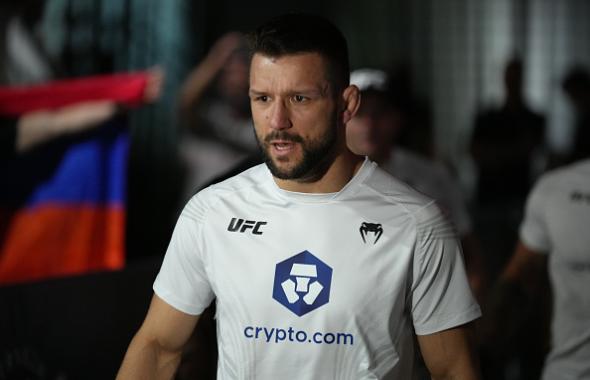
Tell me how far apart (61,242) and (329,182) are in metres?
3.05

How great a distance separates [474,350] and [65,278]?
2553mm

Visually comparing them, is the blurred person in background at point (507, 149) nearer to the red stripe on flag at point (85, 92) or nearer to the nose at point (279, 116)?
the red stripe on flag at point (85, 92)

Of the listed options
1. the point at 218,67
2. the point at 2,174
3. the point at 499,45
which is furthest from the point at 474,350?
the point at 499,45

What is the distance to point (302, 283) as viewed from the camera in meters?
3.47

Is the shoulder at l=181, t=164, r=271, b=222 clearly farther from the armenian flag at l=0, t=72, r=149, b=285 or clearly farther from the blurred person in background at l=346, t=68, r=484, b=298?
the armenian flag at l=0, t=72, r=149, b=285

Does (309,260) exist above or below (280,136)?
below

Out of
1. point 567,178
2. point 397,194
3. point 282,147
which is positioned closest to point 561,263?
point 567,178

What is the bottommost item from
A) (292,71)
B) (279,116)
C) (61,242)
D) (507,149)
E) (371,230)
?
(507,149)

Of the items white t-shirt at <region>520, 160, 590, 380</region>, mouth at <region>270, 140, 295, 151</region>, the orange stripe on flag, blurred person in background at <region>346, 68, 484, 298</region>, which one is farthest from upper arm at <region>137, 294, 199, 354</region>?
the orange stripe on flag

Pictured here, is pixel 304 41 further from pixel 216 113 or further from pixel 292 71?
pixel 216 113

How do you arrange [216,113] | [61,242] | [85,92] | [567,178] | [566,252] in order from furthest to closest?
[216,113] → [85,92] → [61,242] → [567,178] → [566,252]

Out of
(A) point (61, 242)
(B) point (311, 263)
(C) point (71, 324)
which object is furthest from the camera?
(A) point (61, 242)

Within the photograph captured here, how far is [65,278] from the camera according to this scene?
5.46m

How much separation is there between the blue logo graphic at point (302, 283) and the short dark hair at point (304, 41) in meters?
0.55
